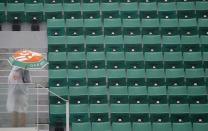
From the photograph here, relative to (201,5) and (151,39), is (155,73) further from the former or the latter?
(201,5)

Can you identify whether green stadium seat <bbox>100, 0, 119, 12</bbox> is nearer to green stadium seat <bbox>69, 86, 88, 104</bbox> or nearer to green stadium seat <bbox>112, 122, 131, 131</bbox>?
green stadium seat <bbox>69, 86, 88, 104</bbox>

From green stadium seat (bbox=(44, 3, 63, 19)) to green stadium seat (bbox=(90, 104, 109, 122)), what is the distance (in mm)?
2308

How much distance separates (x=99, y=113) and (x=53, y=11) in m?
2.53

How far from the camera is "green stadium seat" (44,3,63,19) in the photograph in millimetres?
8930

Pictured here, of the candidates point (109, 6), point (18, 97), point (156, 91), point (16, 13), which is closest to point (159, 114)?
point (156, 91)

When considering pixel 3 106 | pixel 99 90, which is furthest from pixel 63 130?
pixel 3 106

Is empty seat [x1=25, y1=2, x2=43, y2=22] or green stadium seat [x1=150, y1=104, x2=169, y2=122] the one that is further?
empty seat [x1=25, y1=2, x2=43, y2=22]

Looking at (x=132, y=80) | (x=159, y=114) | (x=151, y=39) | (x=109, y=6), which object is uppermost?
(x=109, y=6)

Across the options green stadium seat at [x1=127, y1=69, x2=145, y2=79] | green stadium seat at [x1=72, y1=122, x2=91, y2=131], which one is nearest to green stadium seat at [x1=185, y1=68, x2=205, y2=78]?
green stadium seat at [x1=127, y1=69, x2=145, y2=79]

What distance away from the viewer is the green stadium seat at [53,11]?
893cm

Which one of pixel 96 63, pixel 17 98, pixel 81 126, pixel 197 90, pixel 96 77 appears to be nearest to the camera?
pixel 17 98

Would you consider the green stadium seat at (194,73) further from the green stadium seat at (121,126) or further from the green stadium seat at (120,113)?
the green stadium seat at (121,126)

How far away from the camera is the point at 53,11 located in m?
8.94

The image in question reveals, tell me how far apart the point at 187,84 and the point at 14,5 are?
11.9 ft
